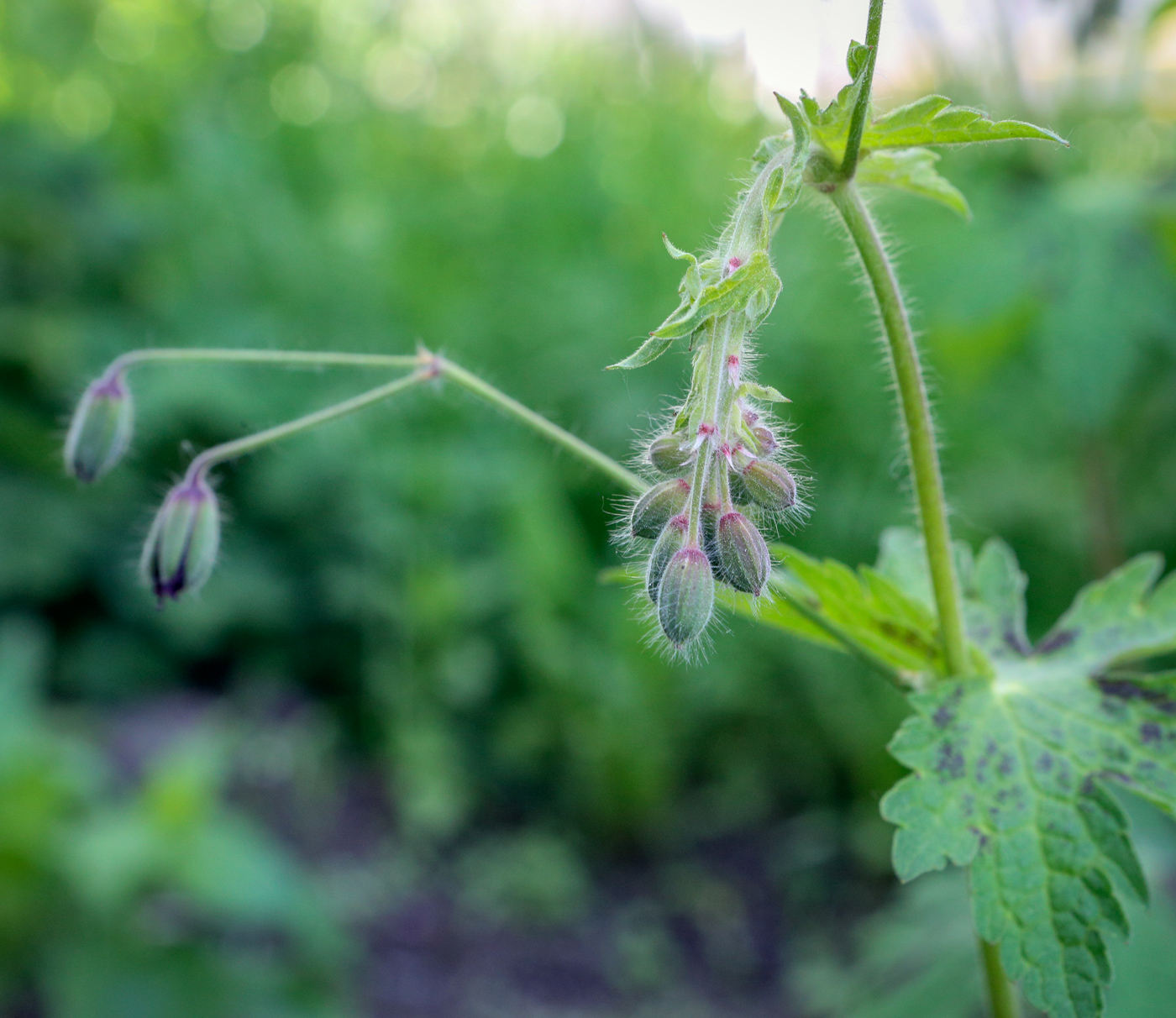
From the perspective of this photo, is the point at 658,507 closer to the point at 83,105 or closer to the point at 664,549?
the point at 664,549

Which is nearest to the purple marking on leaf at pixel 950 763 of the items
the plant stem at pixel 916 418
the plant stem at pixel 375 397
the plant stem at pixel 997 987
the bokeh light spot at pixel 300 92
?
the plant stem at pixel 916 418

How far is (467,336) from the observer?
15.1 ft

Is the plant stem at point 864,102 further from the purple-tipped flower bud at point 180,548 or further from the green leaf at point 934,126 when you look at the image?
the purple-tipped flower bud at point 180,548

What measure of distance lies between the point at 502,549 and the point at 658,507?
10.6 ft

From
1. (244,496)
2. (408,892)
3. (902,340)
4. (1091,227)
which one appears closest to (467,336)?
(244,496)

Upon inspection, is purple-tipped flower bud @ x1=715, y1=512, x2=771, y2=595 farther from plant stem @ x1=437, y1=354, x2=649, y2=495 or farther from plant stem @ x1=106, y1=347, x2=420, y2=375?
A: plant stem @ x1=106, y1=347, x2=420, y2=375

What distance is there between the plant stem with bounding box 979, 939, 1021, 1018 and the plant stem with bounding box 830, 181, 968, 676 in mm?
335

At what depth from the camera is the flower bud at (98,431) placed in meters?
1.41

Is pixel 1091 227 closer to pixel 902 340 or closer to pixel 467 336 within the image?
pixel 902 340

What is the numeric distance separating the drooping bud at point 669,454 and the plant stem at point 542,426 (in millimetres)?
229

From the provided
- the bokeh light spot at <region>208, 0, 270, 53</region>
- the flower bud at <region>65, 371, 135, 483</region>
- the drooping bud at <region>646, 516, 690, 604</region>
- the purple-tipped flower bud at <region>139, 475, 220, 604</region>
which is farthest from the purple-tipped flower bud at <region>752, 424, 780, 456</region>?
the bokeh light spot at <region>208, 0, 270, 53</region>

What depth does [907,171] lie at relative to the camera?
3.72 ft

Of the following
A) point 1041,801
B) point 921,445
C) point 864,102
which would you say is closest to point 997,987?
point 1041,801

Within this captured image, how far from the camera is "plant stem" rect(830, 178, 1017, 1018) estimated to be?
107 centimetres
